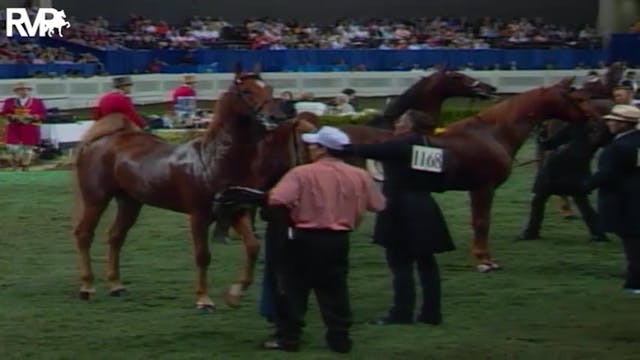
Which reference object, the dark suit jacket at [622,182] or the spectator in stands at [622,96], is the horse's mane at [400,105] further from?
the dark suit jacket at [622,182]

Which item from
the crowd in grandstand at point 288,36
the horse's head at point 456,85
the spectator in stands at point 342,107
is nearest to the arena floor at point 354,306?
the horse's head at point 456,85

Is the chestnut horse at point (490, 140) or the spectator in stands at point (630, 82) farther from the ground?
the chestnut horse at point (490, 140)

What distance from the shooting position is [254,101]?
35.3ft

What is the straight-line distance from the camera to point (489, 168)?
43.4 feet

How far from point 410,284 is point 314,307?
1.24 m

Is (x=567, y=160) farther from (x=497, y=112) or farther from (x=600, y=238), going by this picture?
(x=497, y=112)

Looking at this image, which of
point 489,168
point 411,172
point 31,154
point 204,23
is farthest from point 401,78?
point 411,172

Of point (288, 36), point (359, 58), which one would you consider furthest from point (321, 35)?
point (359, 58)

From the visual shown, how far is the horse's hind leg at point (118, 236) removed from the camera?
38.7 feet

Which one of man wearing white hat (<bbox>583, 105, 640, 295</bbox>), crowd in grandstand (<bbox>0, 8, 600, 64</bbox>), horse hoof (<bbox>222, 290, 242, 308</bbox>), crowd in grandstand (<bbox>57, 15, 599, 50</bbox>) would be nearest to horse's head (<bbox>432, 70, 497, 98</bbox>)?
man wearing white hat (<bbox>583, 105, 640, 295</bbox>)

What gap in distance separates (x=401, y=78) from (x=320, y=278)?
34.1 metres

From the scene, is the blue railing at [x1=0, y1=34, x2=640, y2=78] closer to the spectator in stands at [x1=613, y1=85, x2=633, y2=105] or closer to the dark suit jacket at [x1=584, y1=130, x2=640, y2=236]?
the spectator in stands at [x1=613, y1=85, x2=633, y2=105]

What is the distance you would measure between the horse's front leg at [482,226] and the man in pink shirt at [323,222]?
4174 mm

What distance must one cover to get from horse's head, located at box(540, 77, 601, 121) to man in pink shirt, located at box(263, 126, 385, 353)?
525cm
